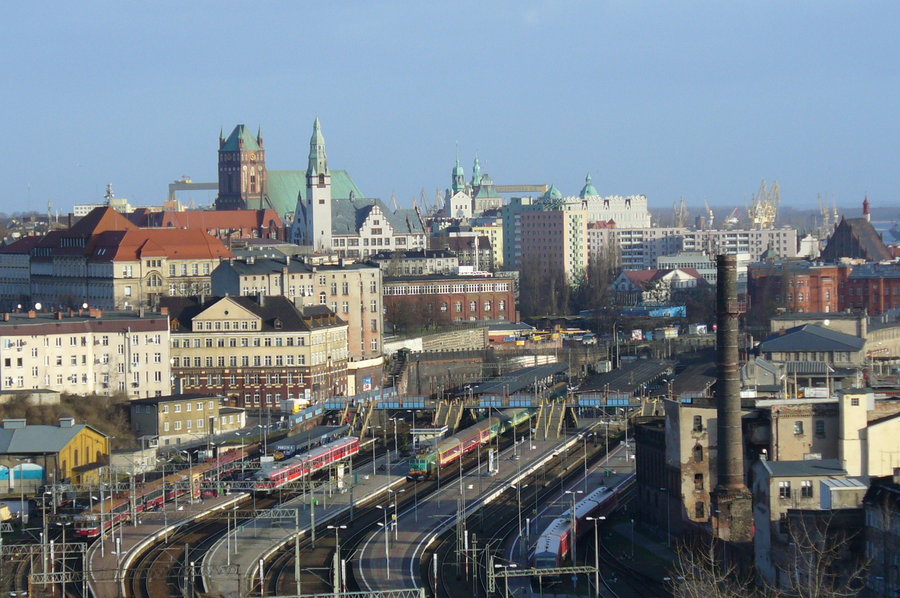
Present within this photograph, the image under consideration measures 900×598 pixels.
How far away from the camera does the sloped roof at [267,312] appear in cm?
8006

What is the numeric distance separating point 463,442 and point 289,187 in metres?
105

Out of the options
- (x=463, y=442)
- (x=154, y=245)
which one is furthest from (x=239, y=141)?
(x=463, y=442)

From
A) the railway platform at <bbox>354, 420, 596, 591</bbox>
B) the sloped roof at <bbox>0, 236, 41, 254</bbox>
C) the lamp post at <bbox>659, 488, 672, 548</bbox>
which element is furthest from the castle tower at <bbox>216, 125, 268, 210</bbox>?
the lamp post at <bbox>659, 488, 672, 548</bbox>

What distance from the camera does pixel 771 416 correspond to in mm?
50250

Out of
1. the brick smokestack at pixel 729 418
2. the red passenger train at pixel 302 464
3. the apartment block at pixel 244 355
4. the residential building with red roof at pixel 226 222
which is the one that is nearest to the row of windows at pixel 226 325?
the apartment block at pixel 244 355

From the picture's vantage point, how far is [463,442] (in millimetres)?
66938

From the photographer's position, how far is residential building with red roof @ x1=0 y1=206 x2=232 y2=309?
312ft

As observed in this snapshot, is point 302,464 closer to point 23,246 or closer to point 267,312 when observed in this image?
point 267,312

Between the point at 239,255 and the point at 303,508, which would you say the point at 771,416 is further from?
the point at 239,255

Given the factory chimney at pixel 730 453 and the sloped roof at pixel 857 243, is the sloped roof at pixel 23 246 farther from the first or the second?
the factory chimney at pixel 730 453

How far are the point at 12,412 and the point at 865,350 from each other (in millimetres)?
33979

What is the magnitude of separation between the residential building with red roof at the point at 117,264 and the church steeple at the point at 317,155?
2753cm

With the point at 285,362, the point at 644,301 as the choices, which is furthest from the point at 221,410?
the point at 644,301

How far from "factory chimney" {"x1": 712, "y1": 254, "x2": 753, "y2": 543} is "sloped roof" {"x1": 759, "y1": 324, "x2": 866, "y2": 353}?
22852mm
